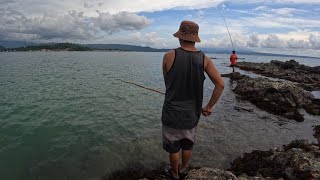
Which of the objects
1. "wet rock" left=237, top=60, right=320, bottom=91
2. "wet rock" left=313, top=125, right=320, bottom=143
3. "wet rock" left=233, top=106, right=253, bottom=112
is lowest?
"wet rock" left=313, top=125, right=320, bottom=143

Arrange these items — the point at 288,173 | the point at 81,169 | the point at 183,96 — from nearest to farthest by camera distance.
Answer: the point at 183,96, the point at 288,173, the point at 81,169

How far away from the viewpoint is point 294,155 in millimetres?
10000

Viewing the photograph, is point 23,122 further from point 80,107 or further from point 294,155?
point 294,155

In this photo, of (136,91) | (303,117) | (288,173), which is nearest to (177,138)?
(288,173)

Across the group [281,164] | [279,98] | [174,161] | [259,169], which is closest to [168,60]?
[174,161]

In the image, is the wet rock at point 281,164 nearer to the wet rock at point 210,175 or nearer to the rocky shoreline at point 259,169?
the rocky shoreline at point 259,169

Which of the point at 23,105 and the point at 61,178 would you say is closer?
the point at 61,178

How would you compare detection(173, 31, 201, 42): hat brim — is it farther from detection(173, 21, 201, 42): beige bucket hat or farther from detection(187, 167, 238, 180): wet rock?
detection(187, 167, 238, 180): wet rock

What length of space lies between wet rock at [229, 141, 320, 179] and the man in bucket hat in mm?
3850

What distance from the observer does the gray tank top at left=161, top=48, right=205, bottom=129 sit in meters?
6.20

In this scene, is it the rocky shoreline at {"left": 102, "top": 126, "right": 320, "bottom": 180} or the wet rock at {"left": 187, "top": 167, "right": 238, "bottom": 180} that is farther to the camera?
the rocky shoreline at {"left": 102, "top": 126, "right": 320, "bottom": 180}

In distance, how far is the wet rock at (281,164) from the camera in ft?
28.9

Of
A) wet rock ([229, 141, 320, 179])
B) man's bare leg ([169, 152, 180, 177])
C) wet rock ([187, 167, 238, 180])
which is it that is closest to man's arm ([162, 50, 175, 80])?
man's bare leg ([169, 152, 180, 177])

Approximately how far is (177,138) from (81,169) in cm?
507
